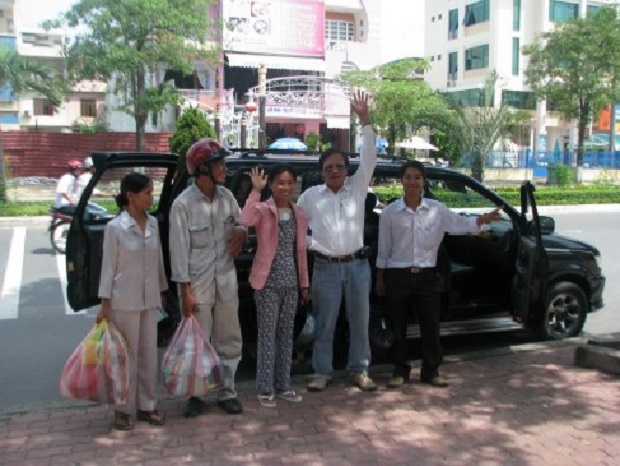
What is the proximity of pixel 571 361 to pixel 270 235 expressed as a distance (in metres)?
2.89

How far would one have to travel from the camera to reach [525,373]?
5.33m

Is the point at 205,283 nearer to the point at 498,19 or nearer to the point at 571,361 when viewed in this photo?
the point at 571,361

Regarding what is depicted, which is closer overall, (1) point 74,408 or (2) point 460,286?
(1) point 74,408

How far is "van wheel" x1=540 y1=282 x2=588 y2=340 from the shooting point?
6242mm

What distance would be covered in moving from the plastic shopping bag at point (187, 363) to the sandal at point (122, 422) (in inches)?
12.5

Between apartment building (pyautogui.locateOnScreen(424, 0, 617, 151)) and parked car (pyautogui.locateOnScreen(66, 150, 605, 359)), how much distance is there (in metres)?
38.9

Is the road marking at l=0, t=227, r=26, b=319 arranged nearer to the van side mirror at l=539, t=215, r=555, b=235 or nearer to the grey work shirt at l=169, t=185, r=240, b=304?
the grey work shirt at l=169, t=185, r=240, b=304

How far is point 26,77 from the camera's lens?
80.8ft

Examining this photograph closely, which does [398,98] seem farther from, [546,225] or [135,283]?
[135,283]

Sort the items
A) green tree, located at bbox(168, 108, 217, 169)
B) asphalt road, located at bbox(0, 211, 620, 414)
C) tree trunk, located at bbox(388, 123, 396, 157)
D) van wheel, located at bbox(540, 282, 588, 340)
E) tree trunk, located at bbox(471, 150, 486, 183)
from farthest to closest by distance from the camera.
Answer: tree trunk, located at bbox(388, 123, 396, 157)
tree trunk, located at bbox(471, 150, 486, 183)
green tree, located at bbox(168, 108, 217, 169)
van wheel, located at bbox(540, 282, 588, 340)
asphalt road, located at bbox(0, 211, 620, 414)

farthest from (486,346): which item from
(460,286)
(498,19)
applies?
(498,19)

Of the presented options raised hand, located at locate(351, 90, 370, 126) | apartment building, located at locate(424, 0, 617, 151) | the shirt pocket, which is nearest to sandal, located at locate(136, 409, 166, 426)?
the shirt pocket

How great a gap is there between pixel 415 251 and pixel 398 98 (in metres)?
24.9

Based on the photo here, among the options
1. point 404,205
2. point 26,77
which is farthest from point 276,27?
point 404,205
